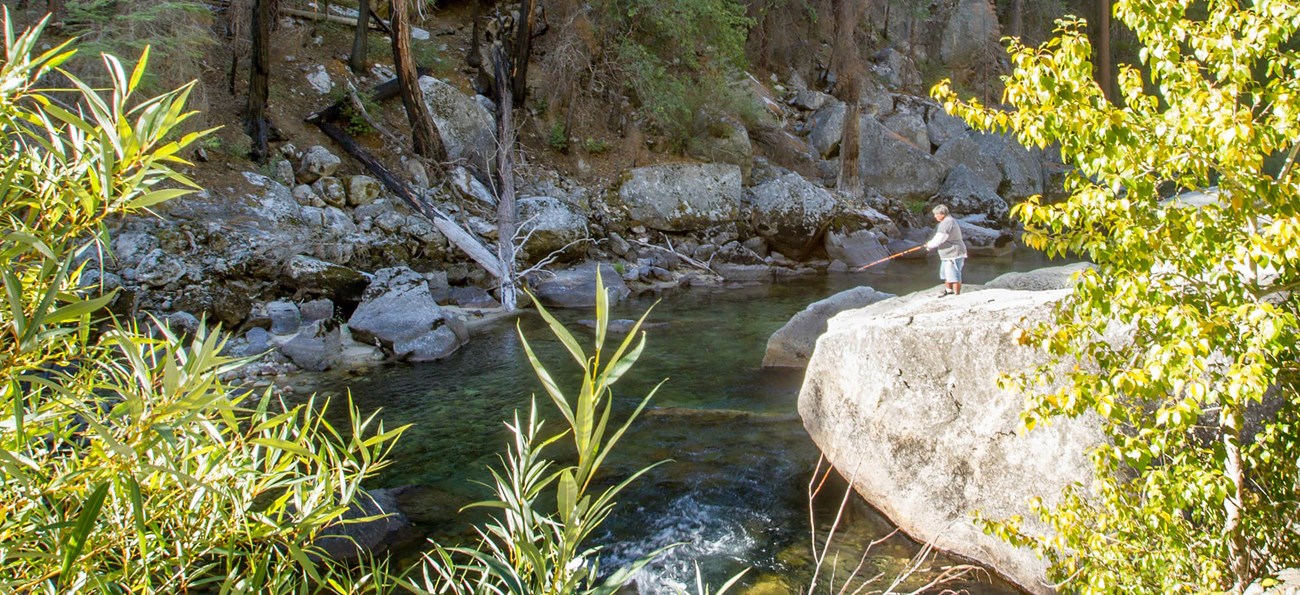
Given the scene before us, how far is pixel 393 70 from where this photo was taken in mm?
21391

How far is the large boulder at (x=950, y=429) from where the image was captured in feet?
18.3

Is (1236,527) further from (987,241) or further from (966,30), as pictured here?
(966,30)

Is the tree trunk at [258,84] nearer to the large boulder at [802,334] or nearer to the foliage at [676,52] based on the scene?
the foliage at [676,52]

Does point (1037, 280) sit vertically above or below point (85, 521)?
below

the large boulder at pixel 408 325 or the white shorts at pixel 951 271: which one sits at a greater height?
the white shorts at pixel 951 271

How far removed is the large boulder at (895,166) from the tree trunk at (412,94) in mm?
14942

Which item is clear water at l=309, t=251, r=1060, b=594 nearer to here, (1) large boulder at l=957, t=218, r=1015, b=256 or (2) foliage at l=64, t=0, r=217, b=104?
(2) foliage at l=64, t=0, r=217, b=104

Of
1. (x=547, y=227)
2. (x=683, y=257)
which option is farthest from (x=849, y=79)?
(x=547, y=227)

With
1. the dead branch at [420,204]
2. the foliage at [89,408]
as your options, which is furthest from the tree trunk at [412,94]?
the foliage at [89,408]

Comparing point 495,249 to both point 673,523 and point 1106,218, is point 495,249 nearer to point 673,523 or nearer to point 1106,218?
point 673,523

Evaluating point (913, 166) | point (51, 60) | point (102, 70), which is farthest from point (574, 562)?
point (913, 166)

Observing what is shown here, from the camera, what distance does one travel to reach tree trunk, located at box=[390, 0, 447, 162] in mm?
17266

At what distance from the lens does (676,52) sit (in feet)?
72.8

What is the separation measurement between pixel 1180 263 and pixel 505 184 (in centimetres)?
1529
